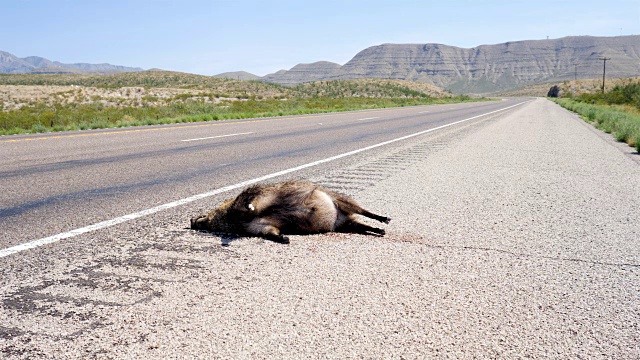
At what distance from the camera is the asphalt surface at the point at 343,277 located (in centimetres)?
262

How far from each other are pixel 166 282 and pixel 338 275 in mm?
1138

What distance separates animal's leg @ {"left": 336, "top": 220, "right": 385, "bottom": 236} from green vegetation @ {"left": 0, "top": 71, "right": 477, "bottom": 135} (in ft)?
57.6

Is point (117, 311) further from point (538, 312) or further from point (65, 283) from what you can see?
point (538, 312)

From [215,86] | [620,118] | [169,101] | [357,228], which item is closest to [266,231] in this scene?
[357,228]

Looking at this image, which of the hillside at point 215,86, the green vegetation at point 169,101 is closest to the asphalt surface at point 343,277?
the green vegetation at point 169,101

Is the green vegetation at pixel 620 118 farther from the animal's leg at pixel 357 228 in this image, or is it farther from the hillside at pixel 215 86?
the hillside at pixel 215 86

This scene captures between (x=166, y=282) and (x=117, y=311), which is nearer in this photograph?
(x=117, y=311)

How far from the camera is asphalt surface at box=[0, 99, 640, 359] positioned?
262cm

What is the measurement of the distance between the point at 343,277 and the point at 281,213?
118cm

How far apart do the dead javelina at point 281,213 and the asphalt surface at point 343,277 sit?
0.53 ft

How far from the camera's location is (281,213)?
4.55 meters

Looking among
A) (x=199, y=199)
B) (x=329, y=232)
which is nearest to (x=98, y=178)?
(x=199, y=199)

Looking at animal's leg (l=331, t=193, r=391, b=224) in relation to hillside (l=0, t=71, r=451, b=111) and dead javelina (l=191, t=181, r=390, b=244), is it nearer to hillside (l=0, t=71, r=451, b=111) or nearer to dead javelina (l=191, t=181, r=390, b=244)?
dead javelina (l=191, t=181, r=390, b=244)

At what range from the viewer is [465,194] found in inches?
255
